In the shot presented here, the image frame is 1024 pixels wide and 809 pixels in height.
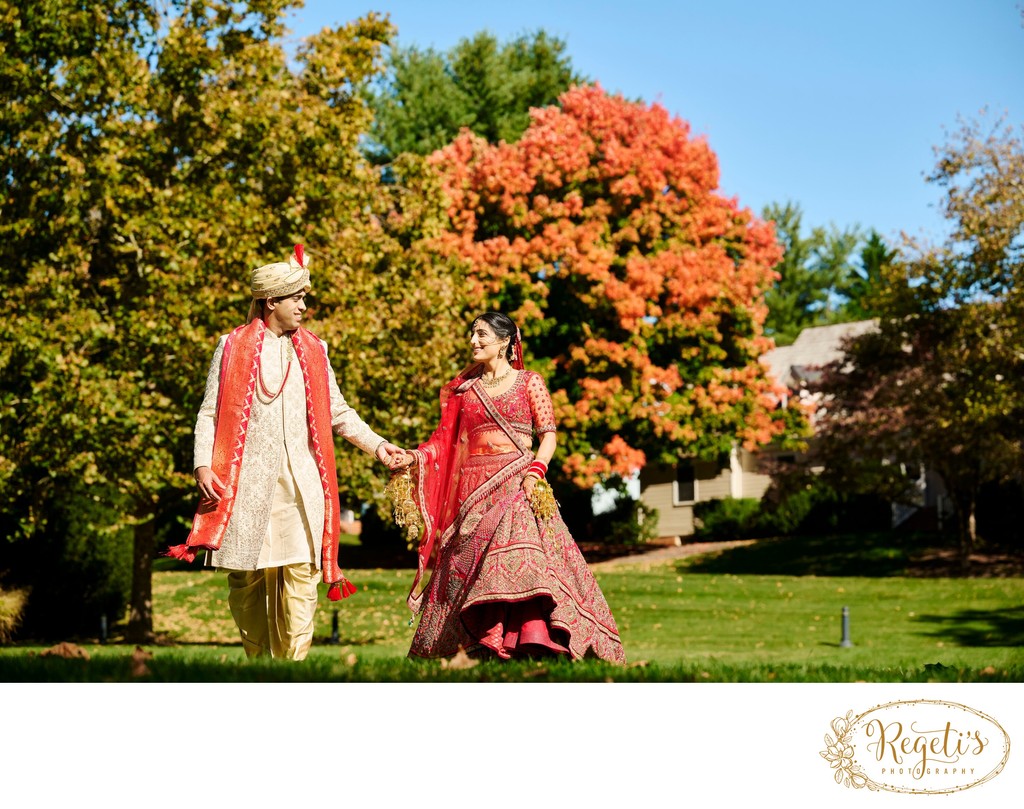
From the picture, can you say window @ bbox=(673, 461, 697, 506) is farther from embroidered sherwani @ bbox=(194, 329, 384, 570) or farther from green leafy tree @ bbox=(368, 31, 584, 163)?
embroidered sherwani @ bbox=(194, 329, 384, 570)

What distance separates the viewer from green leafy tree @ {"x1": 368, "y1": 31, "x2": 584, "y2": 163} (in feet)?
144

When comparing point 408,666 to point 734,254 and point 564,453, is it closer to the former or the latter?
point 564,453

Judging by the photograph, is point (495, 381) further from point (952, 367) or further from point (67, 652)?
point (952, 367)

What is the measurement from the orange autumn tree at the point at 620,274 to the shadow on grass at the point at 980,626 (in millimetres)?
8454

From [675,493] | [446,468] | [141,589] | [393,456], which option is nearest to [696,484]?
[675,493]

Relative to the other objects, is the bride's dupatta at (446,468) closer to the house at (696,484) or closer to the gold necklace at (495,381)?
the gold necklace at (495,381)

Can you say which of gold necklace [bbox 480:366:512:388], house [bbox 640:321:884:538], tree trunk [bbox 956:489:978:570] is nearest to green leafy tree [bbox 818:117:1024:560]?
tree trunk [bbox 956:489:978:570]

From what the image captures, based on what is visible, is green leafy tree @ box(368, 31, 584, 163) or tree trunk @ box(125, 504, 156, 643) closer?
tree trunk @ box(125, 504, 156, 643)

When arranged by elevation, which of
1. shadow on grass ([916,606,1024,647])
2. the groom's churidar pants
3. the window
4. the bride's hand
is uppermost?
the window

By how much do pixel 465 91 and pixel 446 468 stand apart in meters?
39.8
